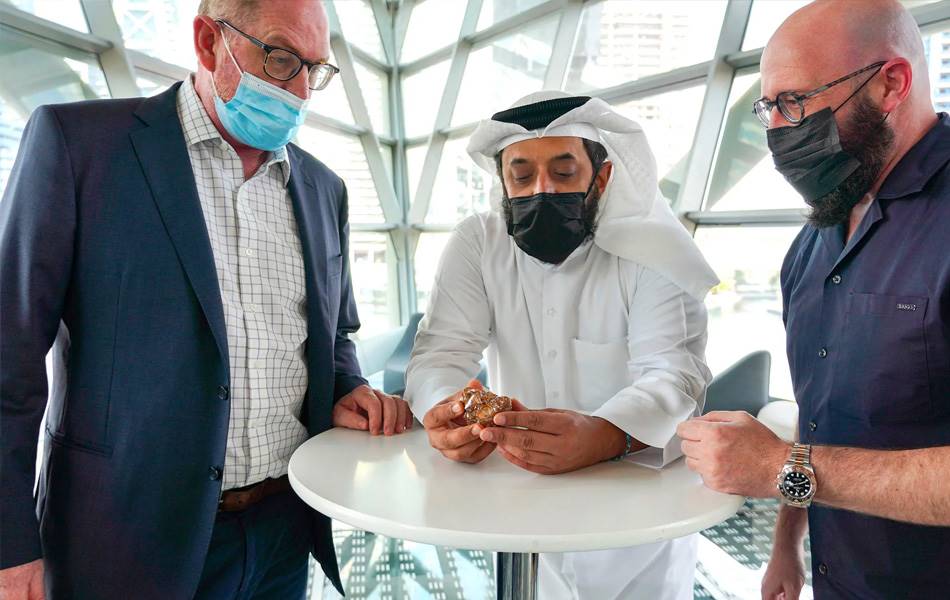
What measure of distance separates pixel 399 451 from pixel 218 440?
39 cm

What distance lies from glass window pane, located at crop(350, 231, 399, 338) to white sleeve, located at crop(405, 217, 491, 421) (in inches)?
230

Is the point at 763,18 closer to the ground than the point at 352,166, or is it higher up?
higher up

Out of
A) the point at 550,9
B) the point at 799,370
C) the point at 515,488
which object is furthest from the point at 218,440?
the point at 550,9

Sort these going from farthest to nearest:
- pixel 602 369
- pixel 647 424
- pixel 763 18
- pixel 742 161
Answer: pixel 742 161, pixel 763 18, pixel 602 369, pixel 647 424

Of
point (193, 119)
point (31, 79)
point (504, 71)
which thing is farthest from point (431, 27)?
point (193, 119)

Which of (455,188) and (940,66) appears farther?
(455,188)

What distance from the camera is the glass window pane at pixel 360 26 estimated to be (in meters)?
7.77

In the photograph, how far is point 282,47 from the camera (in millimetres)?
1447

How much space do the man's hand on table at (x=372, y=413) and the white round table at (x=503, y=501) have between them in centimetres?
12

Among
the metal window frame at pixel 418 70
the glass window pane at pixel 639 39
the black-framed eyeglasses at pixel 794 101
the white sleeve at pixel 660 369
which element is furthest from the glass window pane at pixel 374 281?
the black-framed eyeglasses at pixel 794 101

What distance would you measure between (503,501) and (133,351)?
812 millimetres

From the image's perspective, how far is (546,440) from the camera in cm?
115

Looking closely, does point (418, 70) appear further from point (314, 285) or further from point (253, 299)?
point (253, 299)

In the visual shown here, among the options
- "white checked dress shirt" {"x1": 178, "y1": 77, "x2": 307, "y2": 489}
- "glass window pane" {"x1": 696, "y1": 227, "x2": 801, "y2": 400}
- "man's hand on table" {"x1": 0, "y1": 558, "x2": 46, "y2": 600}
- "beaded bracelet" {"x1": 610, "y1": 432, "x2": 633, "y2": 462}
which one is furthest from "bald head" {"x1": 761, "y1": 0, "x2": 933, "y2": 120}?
"glass window pane" {"x1": 696, "y1": 227, "x2": 801, "y2": 400}
